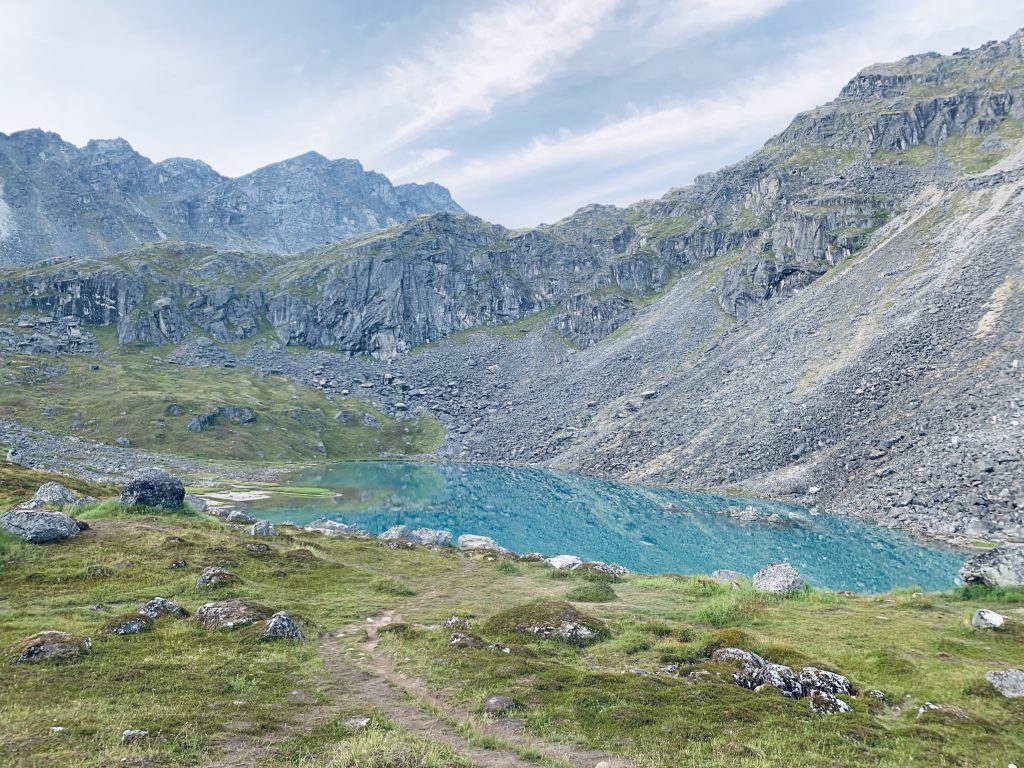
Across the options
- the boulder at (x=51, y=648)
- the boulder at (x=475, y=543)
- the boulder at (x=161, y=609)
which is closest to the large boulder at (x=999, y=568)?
the boulder at (x=161, y=609)

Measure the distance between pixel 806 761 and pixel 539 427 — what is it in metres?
141

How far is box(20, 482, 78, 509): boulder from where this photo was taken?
1578 inches

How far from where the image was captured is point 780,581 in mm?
31156

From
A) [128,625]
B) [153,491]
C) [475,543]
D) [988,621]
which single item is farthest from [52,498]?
[988,621]

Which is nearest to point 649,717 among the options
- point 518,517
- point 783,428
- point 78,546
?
point 78,546

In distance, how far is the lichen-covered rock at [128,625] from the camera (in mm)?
19531

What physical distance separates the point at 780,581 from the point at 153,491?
157 feet

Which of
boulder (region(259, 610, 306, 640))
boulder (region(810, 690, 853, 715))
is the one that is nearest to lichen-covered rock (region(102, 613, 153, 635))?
boulder (region(259, 610, 306, 640))

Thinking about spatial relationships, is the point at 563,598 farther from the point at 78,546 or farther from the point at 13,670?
the point at 78,546

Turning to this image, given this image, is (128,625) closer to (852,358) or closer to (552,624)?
(552,624)

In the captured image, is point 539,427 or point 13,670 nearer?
point 13,670

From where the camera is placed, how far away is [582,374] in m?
173

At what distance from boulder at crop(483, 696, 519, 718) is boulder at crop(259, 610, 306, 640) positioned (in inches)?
387

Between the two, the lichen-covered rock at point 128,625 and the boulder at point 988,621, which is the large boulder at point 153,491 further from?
the boulder at point 988,621
